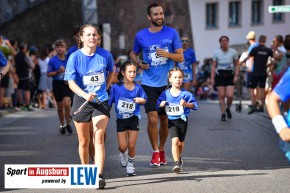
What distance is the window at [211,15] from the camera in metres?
52.2

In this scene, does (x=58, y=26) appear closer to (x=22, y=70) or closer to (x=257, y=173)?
(x=22, y=70)

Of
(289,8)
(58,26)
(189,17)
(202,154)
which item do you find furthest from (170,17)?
(202,154)

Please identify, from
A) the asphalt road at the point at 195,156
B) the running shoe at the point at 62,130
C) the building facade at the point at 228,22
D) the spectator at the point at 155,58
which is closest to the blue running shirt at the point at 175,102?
the spectator at the point at 155,58

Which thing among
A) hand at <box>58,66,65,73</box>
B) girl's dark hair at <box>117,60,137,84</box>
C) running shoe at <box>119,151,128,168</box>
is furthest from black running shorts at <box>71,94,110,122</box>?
hand at <box>58,66,65,73</box>

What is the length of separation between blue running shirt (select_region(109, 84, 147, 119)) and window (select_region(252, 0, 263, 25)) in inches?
1760

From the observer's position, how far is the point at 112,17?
48531mm

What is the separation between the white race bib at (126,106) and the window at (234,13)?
44009mm

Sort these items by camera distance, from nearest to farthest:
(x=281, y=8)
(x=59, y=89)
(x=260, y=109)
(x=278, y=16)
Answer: (x=59, y=89) < (x=281, y=8) < (x=260, y=109) < (x=278, y=16)

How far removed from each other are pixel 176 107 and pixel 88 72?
1.58 m

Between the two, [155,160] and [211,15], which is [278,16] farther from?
[155,160]

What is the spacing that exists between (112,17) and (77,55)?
133 ft

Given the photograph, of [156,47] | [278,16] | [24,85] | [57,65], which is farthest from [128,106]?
[278,16]

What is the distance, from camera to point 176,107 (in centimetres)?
953

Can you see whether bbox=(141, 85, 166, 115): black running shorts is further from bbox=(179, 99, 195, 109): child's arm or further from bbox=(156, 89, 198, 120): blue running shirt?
bbox=(179, 99, 195, 109): child's arm
